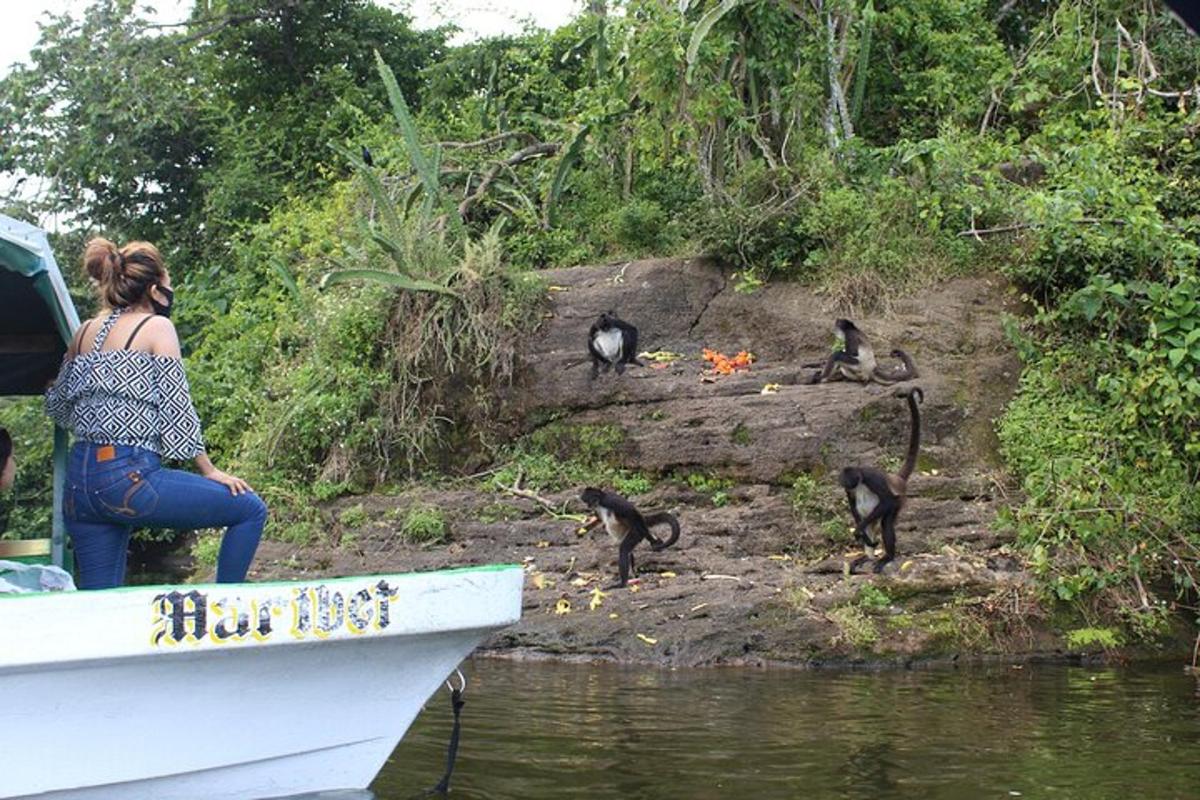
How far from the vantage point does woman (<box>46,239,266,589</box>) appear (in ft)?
18.7

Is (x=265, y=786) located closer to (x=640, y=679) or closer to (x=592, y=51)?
(x=640, y=679)

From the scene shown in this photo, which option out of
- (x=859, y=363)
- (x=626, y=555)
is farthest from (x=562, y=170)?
(x=626, y=555)

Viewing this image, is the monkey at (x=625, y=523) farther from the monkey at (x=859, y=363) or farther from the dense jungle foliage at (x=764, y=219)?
the dense jungle foliage at (x=764, y=219)

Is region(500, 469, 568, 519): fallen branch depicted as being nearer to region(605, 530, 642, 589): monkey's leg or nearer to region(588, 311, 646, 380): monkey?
region(588, 311, 646, 380): monkey

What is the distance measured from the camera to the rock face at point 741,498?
10.4m

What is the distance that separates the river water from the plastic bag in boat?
1627 millimetres

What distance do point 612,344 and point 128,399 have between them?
8.22m

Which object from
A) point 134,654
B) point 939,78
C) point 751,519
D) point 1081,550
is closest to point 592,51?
point 939,78

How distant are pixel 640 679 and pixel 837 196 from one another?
6.44 meters

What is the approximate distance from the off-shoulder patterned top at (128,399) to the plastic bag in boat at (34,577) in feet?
2.16

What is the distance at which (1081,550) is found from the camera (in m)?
10.8

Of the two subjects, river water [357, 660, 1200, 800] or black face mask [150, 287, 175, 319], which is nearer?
black face mask [150, 287, 175, 319]

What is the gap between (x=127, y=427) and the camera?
5.70 m

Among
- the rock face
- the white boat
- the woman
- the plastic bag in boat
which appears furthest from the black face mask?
the rock face
